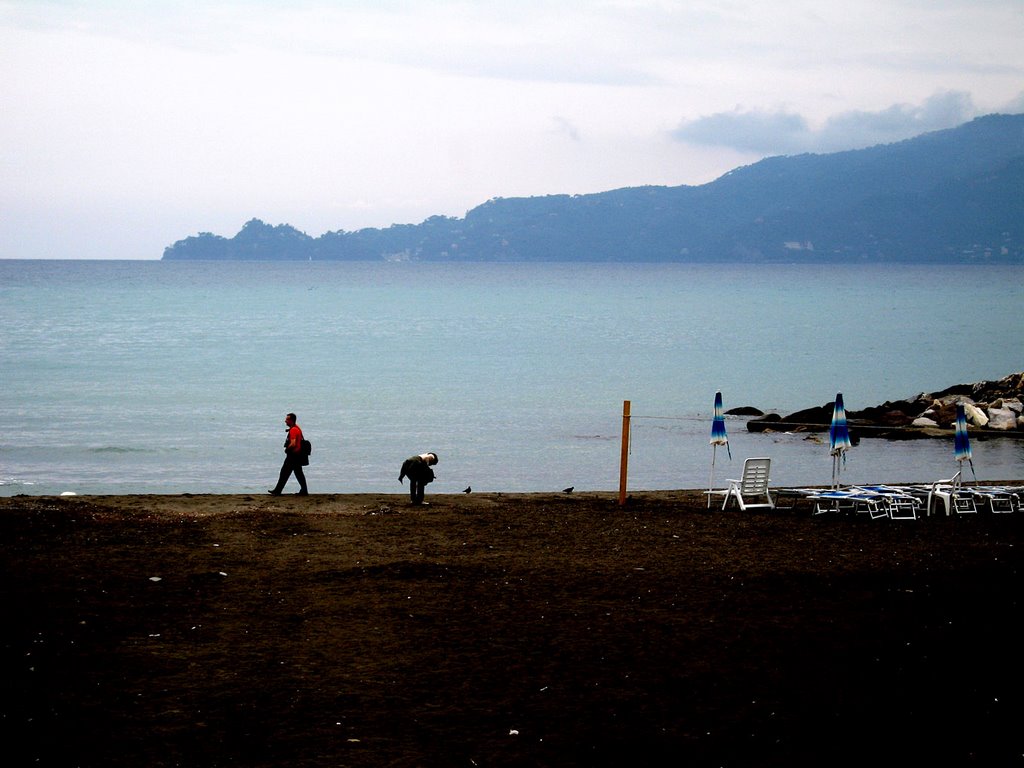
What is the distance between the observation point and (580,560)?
14.0m

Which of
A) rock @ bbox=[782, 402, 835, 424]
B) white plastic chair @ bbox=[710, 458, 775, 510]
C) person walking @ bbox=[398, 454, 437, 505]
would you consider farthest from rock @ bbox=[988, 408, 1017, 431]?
person walking @ bbox=[398, 454, 437, 505]

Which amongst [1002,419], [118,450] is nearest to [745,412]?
[1002,419]

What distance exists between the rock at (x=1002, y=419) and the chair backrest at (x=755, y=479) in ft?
59.3

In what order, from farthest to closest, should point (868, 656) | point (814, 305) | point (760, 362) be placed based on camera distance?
point (814, 305), point (760, 362), point (868, 656)

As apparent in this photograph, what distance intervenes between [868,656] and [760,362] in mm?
56028

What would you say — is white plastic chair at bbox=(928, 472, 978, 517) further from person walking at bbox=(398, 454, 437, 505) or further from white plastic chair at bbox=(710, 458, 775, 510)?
person walking at bbox=(398, 454, 437, 505)

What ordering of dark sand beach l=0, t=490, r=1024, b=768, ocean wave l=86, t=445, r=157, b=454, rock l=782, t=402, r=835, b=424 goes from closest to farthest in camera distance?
dark sand beach l=0, t=490, r=1024, b=768, ocean wave l=86, t=445, r=157, b=454, rock l=782, t=402, r=835, b=424

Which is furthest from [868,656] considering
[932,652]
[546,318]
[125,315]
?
[125,315]

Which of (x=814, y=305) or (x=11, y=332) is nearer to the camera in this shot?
(x=11, y=332)

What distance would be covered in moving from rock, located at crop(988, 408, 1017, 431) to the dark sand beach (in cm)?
1888

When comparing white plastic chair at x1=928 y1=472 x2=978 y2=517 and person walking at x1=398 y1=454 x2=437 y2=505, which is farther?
person walking at x1=398 y1=454 x2=437 y2=505

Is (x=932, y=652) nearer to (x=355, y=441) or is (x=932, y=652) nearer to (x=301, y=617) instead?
(x=301, y=617)

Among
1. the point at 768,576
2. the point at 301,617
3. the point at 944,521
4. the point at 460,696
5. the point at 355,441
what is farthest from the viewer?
the point at 355,441

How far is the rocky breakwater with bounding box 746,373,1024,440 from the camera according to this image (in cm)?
3350
